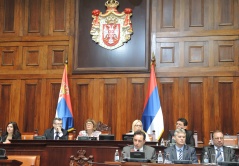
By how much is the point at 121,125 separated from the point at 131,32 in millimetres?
2131

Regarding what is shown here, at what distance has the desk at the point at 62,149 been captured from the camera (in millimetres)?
6538

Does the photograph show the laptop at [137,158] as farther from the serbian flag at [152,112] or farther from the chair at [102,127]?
the chair at [102,127]

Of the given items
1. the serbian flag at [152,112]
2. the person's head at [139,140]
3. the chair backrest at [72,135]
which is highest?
the serbian flag at [152,112]

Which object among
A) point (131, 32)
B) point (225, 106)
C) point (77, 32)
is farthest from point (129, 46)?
point (225, 106)

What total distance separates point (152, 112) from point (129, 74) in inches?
43.2

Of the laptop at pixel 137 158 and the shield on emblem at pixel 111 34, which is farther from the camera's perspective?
the shield on emblem at pixel 111 34

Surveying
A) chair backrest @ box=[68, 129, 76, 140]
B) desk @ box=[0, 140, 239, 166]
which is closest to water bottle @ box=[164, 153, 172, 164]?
desk @ box=[0, 140, 239, 166]

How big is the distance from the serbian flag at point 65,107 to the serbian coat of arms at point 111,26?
1282 mm

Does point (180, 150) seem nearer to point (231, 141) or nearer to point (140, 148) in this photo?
point (140, 148)

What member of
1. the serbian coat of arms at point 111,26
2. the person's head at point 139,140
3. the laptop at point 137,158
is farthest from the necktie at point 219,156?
the serbian coat of arms at point 111,26

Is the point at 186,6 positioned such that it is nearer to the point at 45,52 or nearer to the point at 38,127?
the point at 45,52

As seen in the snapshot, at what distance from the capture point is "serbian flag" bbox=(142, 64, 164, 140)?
28.4 ft

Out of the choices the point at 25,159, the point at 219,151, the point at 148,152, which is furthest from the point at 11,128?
the point at 219,151

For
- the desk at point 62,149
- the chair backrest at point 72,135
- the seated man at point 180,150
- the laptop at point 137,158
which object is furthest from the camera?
the chair backrest at point 72,135
